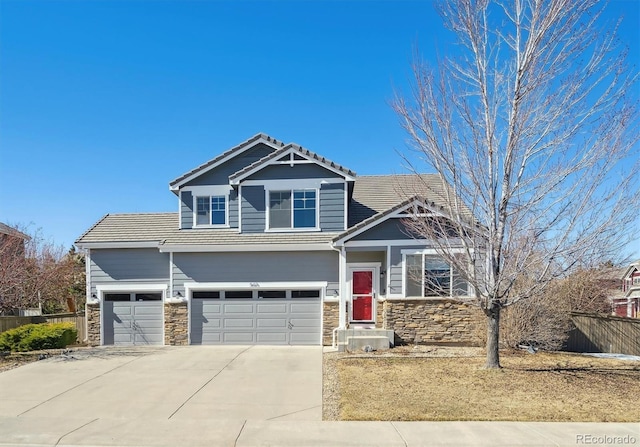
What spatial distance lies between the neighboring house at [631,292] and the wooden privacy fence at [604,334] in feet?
80.7

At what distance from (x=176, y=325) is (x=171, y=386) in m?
5.65

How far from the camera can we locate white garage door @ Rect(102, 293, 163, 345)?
45.5 ft

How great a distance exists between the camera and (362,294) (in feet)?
44.5

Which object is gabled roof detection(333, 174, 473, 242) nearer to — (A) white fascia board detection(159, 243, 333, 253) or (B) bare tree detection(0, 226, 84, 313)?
(A) white fascia board detection(159, 243, 333, 253)

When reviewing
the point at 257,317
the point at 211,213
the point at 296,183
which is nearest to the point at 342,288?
the point at 257,317

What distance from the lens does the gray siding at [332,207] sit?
13.8 metres

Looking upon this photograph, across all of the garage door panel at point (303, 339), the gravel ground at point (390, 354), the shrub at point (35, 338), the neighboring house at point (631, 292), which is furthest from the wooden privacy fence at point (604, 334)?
the neighboring house at point (631, 292)

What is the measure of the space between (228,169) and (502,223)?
10.1 m

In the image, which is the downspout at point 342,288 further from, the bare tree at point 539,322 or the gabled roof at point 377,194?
the bare tree at point 539,322

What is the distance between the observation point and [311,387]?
26.6 feet

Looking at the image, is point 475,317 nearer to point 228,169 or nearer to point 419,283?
point 419,283

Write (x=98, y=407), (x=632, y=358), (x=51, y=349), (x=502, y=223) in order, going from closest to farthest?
(x=98, y=407), (x=502, y=223), (x=632, y=358), (x=51, y=349)

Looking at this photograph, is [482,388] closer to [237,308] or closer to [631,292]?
[237,308]

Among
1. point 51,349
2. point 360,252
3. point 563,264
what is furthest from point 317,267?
point 51,349
